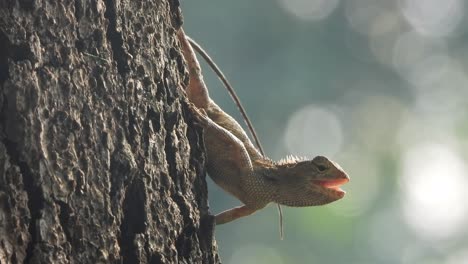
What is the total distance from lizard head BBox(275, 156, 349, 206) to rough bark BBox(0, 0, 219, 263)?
805 millimetres

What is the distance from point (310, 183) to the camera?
14.4 ft

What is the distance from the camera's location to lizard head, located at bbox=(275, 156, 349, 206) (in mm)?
4387

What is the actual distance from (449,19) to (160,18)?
87.6ft

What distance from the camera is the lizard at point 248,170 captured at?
410 centimetres

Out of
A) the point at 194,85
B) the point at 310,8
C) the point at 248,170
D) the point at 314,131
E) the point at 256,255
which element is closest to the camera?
the point at 194,85

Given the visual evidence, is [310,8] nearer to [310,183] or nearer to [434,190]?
[434,190]

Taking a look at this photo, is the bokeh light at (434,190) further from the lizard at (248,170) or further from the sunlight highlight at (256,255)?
the lizard at (248,170)

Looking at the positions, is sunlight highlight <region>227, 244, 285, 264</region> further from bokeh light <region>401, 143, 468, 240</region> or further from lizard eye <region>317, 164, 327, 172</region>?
lizard eye <region>317, 164, 327, 172</region>

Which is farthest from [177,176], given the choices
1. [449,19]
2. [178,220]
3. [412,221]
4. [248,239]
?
[449,19]

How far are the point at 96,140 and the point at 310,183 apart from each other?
1335 millimetres

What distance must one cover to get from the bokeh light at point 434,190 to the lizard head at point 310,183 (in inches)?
817

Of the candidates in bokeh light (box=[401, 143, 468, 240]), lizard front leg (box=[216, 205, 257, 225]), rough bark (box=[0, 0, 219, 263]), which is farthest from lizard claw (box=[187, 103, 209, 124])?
bokeh light (box=[401, 143, 468, 240])

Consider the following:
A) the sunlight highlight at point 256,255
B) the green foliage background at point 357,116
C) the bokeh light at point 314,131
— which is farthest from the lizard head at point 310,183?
the bokeh light at point 314,131

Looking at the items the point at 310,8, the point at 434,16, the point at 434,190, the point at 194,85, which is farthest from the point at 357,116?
the point at 194,85
